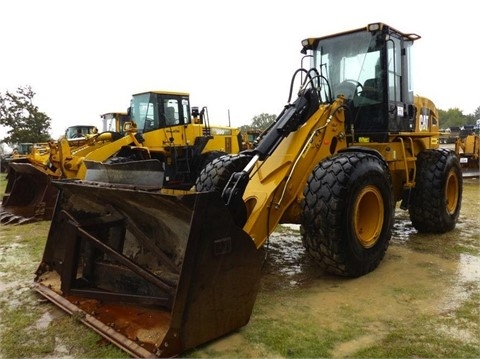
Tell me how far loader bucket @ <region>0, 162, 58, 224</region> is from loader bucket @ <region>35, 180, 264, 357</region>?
4022 mm

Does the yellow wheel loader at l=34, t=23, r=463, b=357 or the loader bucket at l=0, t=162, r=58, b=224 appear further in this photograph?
the loader bucket at l=0, t=162, r=58, b=224

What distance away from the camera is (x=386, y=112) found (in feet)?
17.4

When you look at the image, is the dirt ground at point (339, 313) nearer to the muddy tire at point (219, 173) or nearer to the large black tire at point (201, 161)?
the muddy tire at point (219, 173)

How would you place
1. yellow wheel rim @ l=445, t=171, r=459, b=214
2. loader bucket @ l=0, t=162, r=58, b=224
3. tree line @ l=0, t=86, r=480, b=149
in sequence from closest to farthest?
yellow wheel rim @ l=445, t=171, r=459, b=214 → loader bucket @ l=0, t=162, r=58, b=224 → tree line @ l=0, t=86, r=480, b=149

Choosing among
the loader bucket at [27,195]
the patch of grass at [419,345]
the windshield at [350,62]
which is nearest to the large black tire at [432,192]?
the windshield at [350,62]

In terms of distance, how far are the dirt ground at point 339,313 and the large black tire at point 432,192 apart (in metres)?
0.75

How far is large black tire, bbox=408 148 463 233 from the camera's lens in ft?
19.4

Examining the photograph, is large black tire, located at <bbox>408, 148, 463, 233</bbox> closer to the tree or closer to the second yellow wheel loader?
the second yellow wheel loader

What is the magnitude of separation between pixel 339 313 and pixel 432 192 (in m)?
3.14

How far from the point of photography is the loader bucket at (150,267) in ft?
9.26

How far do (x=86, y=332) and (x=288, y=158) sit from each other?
7.62 feet

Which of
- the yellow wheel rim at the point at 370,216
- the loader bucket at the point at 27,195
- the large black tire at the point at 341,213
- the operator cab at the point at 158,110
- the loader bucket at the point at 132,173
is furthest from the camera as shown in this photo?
the operator cab at the point at 158,110

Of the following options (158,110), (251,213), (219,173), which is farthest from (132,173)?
(158,110)

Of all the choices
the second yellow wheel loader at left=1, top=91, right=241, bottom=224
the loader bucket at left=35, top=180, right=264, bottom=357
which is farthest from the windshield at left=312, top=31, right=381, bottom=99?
the second yellow wheel loader at left=1, top=91, right=241, bottom=224
